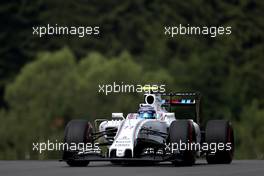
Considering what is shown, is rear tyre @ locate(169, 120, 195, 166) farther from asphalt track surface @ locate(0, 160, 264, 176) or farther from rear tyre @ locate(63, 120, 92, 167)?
rear tyre @ locate(63, 120, 92, 167)

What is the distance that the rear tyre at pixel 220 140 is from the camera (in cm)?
3341

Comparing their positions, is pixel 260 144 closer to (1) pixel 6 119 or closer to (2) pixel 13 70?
(1) pixel 6 119

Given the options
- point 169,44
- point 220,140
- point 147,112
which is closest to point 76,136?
point 147,112

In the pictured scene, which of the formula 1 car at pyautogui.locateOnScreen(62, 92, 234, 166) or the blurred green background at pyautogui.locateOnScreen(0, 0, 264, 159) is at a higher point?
the blurred green background at pyautogui.locateOnScreen(0, 0, 264, 159)

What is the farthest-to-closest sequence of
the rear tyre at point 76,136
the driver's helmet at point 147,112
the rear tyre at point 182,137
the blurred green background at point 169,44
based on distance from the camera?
the blurred green background at point 169,44 → the driver's helmet at point 147,112 → the rear tyre at point 76,136 → the rear tyre at point 182,137

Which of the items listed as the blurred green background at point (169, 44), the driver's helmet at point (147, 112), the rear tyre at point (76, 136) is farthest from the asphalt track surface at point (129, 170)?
the blurred green background at point (169, 44)

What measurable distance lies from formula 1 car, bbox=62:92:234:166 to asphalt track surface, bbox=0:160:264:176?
0.97 ft

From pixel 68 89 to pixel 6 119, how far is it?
→ 421cm

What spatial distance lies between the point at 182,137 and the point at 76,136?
8.88ft

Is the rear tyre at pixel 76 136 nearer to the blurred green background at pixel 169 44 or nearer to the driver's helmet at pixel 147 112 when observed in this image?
the driver's helmet at pixel 147 112

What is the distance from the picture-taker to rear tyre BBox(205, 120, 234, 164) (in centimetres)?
3341

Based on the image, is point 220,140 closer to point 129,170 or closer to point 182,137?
point 182,137

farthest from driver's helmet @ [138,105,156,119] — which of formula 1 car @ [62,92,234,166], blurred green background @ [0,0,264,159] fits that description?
blurred green background @ [0,0,264,159]

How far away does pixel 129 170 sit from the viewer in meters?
29.8
